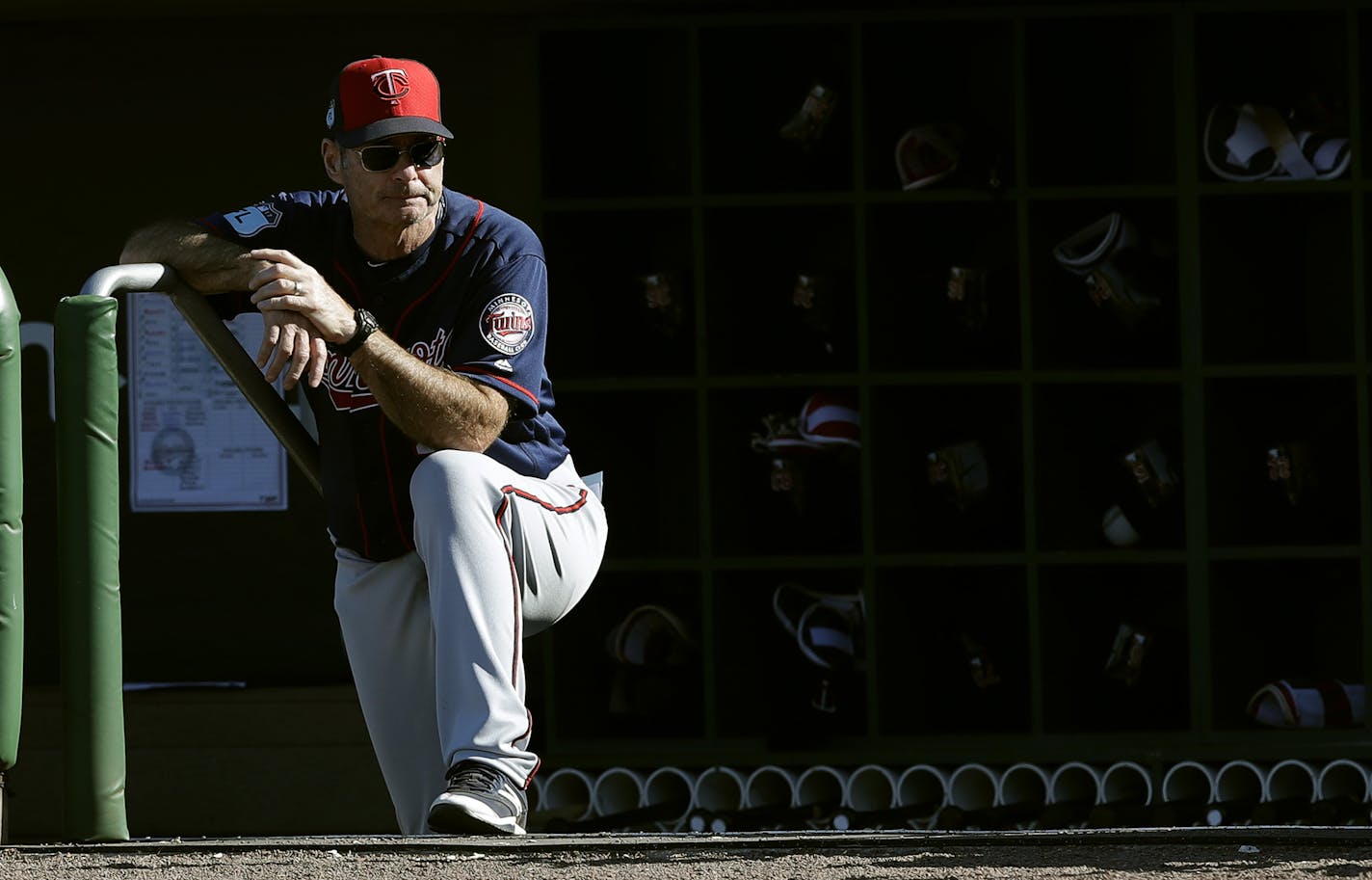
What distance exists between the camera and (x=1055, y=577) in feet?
12.4

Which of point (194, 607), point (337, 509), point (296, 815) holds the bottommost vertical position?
point (296, 815)

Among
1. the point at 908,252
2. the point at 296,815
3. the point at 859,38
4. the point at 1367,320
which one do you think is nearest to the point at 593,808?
the point at 296,815

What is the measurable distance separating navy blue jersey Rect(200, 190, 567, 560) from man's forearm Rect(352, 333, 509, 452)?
0.08 m

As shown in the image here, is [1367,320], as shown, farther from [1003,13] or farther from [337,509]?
[337,509]

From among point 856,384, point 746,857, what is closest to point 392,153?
point 746,857

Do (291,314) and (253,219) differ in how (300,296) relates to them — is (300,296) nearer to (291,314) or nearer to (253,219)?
(291,314)

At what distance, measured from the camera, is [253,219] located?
7.89 feet

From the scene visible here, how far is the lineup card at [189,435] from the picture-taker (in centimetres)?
387

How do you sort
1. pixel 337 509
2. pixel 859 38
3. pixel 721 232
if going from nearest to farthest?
pixel 337 509 < pixel 859 38 < pixel 721 232

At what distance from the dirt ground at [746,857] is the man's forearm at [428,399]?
0.55 meters

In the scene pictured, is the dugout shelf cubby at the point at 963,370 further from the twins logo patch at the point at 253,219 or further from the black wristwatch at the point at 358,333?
the black wristwatch at the point at 358,333

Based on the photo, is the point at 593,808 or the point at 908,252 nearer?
the point at 593,808

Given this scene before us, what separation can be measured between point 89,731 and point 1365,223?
9.62ft

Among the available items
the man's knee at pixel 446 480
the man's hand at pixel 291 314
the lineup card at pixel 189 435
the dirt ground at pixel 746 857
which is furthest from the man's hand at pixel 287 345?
the lineup card at pixel 189 435
